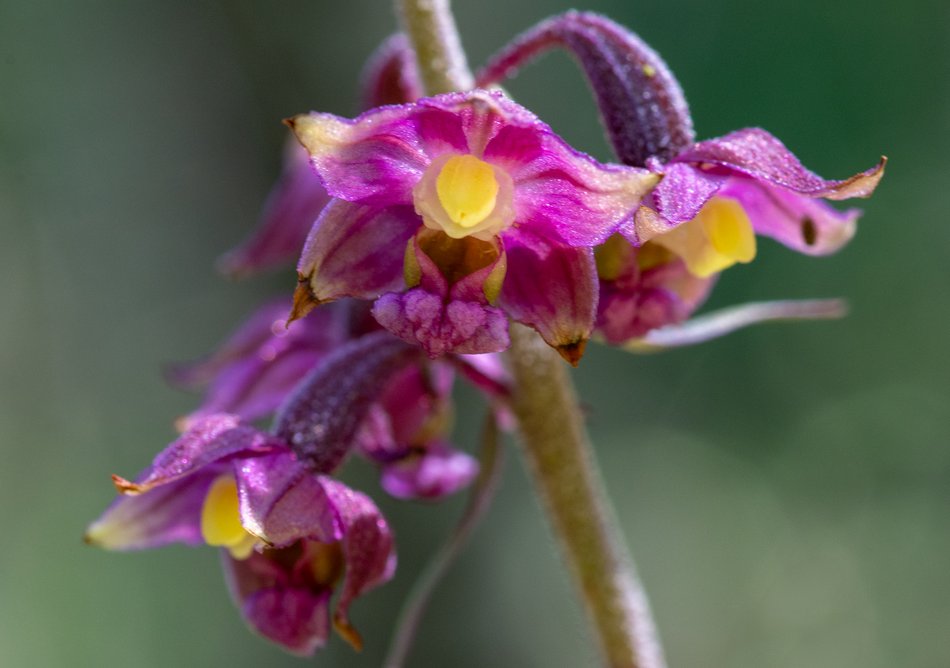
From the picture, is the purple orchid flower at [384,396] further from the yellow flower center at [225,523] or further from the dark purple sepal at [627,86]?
the dark purple sepal at [627,86]

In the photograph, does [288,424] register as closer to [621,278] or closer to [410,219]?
[410,219]

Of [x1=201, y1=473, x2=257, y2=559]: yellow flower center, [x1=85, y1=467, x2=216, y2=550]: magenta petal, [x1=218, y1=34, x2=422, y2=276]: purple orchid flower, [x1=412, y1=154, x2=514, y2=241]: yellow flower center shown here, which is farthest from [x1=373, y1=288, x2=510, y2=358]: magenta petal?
[x1=218, y1=34, x2=422, y2=276]: purple orchid flower

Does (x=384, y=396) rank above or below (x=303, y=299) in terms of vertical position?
below

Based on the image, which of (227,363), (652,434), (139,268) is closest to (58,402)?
(139,268)

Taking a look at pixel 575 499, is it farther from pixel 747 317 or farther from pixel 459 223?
pixel 459 223

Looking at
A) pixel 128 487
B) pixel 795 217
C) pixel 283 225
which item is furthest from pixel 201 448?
pixel 795 217
